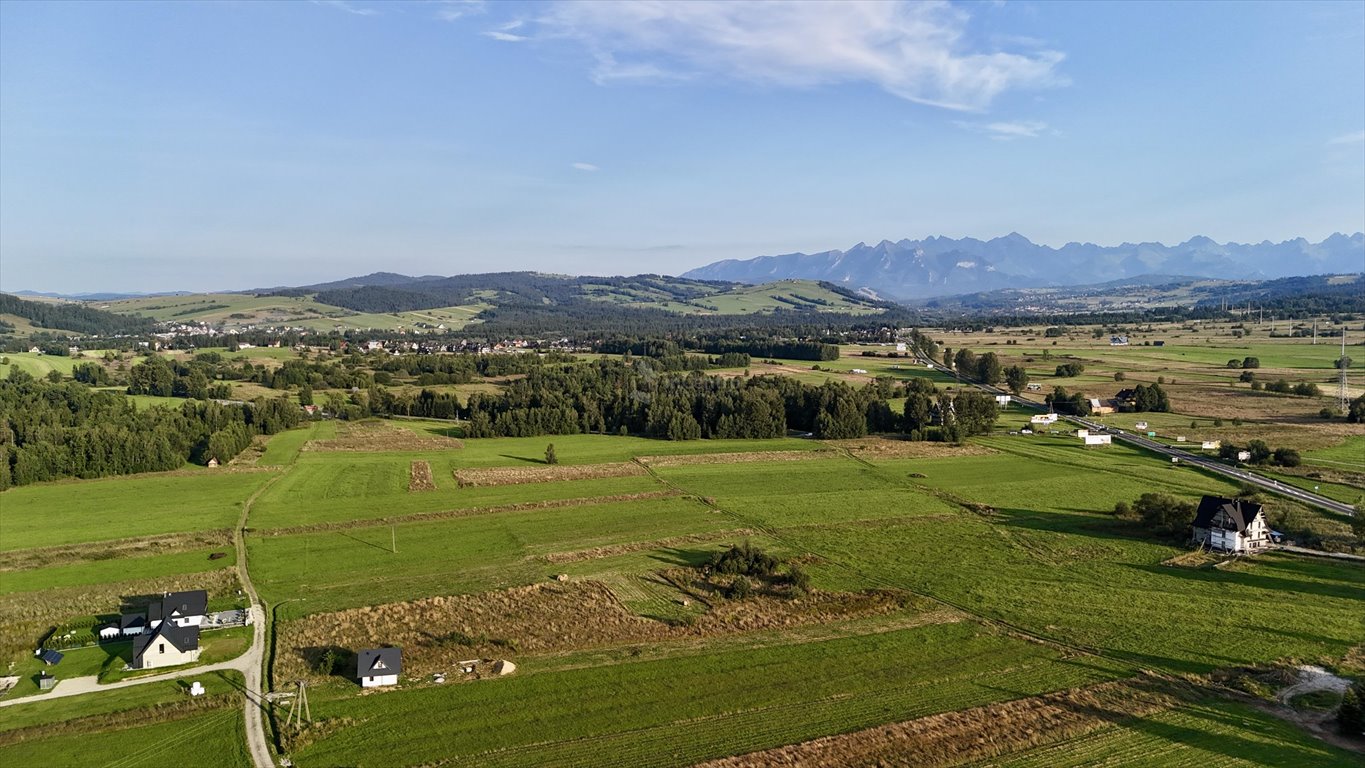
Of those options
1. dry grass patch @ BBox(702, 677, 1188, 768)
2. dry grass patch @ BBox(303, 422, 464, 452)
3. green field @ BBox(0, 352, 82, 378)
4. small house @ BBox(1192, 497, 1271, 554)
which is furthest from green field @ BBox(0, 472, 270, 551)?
green field @ BBox(0, 352, 82, 378)

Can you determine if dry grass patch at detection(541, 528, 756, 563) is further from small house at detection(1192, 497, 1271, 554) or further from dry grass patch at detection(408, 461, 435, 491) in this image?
small house at detection(1192, 497, 1271, 554)

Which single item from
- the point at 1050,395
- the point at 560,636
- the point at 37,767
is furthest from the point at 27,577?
the point at 1050,395

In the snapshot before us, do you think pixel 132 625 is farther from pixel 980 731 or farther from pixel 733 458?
pixel 733 458

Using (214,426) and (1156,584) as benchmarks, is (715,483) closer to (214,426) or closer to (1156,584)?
(1156,584)

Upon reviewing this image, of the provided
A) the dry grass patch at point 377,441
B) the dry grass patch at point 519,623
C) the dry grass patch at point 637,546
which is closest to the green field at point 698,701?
the dry grass patch at point 519,623

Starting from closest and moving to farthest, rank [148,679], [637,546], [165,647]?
1. [148,679]
2. [165,647]
3. [637,546]

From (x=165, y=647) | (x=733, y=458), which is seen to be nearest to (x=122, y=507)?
(x=165, y=647)

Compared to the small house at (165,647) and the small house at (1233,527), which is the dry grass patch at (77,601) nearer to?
the small house at (165,647)
